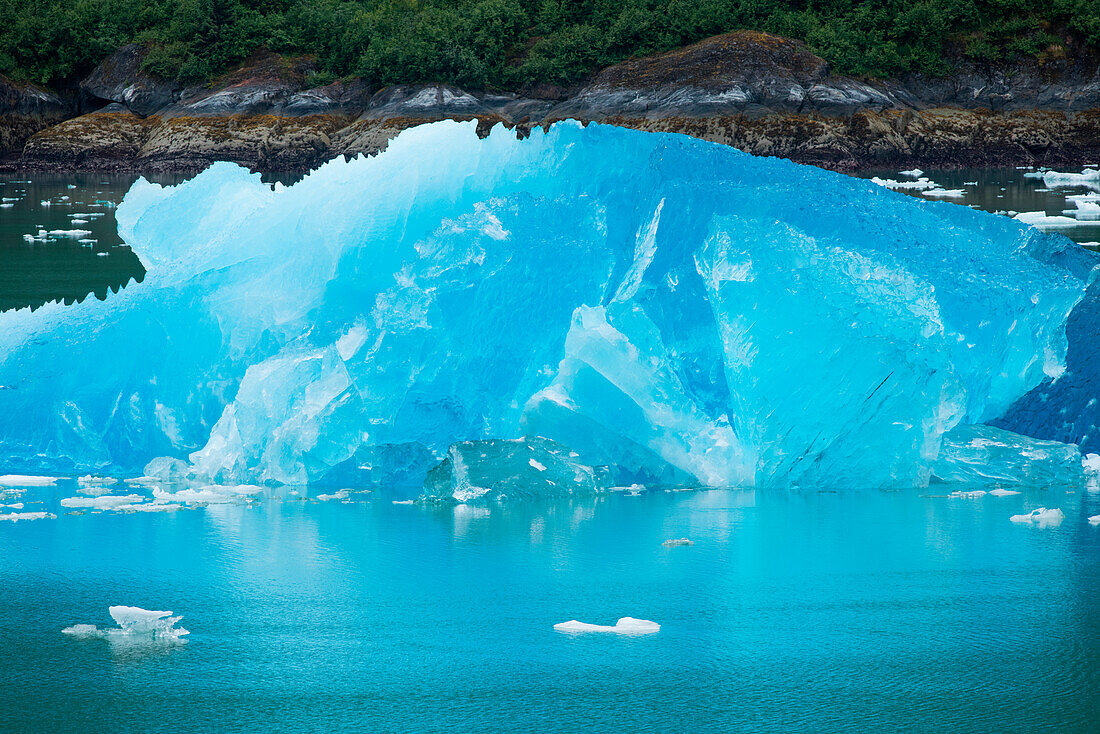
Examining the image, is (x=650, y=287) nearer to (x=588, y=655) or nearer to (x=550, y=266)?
(x=550, y=266)

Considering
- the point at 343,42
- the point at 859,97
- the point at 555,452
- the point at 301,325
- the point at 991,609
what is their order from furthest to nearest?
the point at 343,42 < the point at 859,97 < the point at 301,325 < the point at 555,452 < the point at 991,609

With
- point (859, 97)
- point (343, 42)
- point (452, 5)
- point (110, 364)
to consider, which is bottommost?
point (110, 364)

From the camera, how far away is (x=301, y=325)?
516 cm

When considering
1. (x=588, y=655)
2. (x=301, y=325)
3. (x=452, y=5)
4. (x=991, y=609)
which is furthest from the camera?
(x=452, y=5)

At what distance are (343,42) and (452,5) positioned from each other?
5.04 metres

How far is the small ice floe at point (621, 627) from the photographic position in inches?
122

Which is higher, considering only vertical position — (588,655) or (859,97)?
(859,97)

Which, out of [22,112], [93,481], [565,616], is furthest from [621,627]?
[22,112]

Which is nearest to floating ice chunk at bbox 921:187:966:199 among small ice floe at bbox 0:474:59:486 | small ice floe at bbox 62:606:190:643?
small ice floe at bbox 0:474:59:486

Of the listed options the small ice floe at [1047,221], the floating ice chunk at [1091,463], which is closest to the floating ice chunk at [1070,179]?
the small ice floe at [1047,221]

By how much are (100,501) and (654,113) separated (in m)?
23.5

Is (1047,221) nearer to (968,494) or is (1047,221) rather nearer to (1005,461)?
(1005,461)

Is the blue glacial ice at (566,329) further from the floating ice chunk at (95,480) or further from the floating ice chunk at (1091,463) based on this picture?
the floating ice chunk at (1091,463)

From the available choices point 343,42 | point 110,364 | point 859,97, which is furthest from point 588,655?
point 343,42
